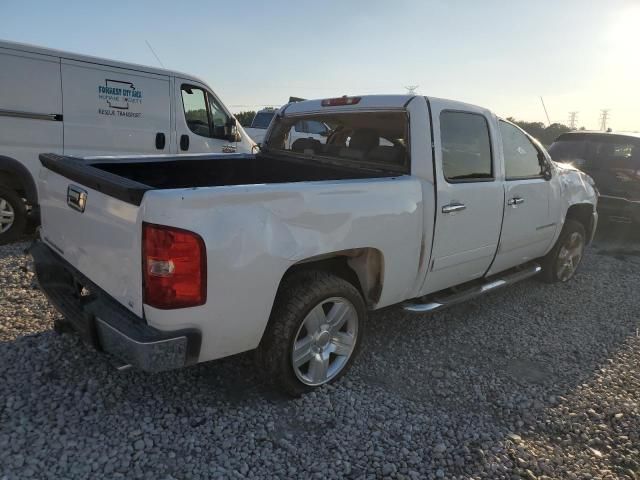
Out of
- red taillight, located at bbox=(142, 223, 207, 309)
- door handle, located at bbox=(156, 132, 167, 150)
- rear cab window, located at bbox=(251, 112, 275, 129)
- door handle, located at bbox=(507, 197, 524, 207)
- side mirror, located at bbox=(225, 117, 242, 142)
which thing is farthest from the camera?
rear cab window, located at bbox=(251, 112, 275, 129)

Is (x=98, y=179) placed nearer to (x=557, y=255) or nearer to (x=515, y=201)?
(x=515, y=201)

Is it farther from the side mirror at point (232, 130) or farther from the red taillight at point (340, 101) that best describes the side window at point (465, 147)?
the side mirror at point (232, 130)

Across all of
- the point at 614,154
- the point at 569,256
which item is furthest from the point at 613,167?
the point at 569,256

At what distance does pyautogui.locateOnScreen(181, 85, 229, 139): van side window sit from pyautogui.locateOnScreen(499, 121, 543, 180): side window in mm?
4550

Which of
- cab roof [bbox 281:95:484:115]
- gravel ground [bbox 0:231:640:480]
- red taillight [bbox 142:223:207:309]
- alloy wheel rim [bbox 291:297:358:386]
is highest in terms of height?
cab roof [bbox 281:95:484:115]

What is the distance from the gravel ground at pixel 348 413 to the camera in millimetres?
2410

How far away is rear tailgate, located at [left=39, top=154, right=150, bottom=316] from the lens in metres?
2.29

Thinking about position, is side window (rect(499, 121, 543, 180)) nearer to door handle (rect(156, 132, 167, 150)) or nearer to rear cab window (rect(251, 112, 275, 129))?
door handle (rect(156, 132, 167, 150))

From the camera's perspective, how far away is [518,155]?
4336mm

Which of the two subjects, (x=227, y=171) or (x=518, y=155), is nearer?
(x=227, y=171)

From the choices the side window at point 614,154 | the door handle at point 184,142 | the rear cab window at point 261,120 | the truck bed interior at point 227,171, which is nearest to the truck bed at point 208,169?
the truck bed interior at point 227,171

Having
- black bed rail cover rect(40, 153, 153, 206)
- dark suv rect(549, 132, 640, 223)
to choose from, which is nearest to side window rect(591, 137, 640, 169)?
dark suv rect(549, 132, 640, 223)

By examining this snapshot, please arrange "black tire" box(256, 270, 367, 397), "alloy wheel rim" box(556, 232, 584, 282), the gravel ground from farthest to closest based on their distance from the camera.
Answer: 1. "alloy wheel rim" box(556, 232, 584, 282)
2. "black tire" box(256, 270, 367, 397)
3. the gravel ground

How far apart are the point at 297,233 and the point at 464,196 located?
58.7 inches
